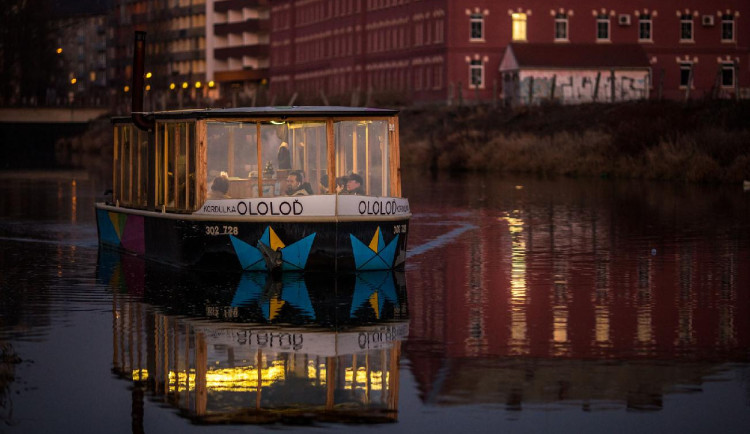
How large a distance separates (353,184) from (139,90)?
5.28m

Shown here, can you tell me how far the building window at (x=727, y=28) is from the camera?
11081cm

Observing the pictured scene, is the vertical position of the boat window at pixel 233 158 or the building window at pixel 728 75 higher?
the building window at pixel 728 75

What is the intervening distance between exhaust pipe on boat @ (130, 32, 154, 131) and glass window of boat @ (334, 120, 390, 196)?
11.3ft

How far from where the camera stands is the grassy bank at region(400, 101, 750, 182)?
57.2 metres

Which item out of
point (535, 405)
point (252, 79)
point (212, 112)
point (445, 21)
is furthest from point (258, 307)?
point (252, 79)

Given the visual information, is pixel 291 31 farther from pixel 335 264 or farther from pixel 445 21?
pixel 335 264

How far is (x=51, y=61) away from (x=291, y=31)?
Answer: 61.8ft

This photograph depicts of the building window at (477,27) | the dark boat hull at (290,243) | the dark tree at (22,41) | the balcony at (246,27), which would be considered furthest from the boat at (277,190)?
the balcony at (246,27)

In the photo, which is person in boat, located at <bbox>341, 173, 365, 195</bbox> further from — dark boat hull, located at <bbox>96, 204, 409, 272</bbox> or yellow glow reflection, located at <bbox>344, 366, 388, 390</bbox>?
yellow glow reflection, located at <bbox>344, 366, 388, 390</bbox>

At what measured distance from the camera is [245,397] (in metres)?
13.4

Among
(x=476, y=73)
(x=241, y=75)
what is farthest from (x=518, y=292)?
(x=241, y=75)

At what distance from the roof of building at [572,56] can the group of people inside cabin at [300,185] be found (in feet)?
257

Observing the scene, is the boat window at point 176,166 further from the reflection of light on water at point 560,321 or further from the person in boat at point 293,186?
the reflection of light on water at point 560,321

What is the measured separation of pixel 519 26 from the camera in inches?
4247
